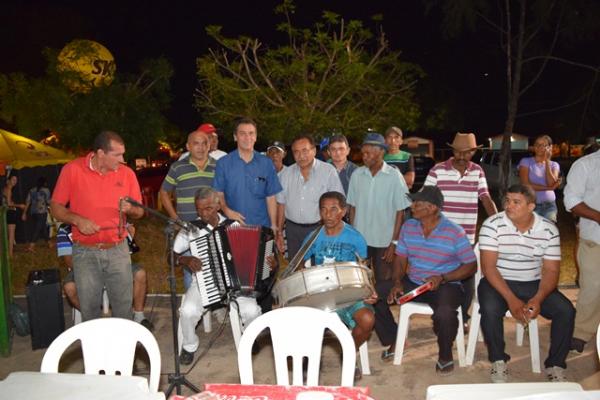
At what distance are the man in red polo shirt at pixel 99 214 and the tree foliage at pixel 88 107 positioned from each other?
1189 centimetres

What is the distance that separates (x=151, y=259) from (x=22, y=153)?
215 inches

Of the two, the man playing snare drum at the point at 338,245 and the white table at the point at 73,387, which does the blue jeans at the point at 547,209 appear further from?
the white table at the point at 73,387

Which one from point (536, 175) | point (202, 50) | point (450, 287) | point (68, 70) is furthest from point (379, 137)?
point (202, 50)

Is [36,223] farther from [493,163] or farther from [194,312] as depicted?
[493,163]

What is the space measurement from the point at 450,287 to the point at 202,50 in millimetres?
25916

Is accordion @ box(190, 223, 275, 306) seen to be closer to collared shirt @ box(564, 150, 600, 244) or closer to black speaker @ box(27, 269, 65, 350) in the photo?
black speaker @ box(27, 269, 65, 350)

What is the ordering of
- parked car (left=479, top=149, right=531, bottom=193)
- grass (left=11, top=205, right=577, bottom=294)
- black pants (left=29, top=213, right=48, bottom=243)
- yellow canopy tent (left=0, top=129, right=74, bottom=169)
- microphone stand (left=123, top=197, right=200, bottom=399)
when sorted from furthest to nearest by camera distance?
parked car (left=479, top=149, right=531, bottom=193) < yellow canopy tent (left=0, top=129, right=74, bottom=169) < black pants (left=29, top=213, right=48, bottom=243) < grass (left=11, top=205, right=577, bottom=294) < microphone stand (left=123, top=197, right=200, bottom=399)

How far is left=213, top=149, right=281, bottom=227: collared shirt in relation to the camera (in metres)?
5.50

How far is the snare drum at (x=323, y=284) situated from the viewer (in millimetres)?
3998

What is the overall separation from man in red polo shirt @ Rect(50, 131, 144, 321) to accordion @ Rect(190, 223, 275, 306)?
0.67m

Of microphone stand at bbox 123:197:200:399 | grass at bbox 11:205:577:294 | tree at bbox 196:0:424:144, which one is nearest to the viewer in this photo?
microphone stand at bbox 123:197:200:399

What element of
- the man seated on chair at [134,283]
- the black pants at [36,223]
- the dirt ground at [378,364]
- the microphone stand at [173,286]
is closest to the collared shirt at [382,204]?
the dirt ground at [378,364]

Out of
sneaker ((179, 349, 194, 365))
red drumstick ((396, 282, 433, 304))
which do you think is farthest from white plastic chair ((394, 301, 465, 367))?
sneaker ((179, 349, 194, 365))

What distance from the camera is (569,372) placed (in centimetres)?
472
